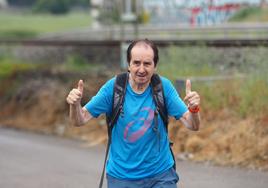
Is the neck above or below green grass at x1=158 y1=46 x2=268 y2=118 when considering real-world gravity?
below

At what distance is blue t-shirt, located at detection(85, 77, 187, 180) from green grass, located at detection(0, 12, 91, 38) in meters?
40.0

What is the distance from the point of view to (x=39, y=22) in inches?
1921

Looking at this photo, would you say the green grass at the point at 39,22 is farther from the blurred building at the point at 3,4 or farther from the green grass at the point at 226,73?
the green grass at the point at 226,73

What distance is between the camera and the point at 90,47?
21406mm

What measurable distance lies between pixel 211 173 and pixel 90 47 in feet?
38.5

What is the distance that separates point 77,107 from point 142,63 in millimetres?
526

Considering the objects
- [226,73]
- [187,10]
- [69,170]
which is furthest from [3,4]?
[69,170]

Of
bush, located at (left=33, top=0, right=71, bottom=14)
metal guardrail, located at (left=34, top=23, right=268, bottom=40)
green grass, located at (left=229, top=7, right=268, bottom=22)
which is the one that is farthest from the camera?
bush, located at (left=33, top=0, right=71, bottom=14)

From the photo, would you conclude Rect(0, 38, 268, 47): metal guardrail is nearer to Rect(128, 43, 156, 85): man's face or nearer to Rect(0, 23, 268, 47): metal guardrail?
Rect(0, 23, 268, 47): metal guardrail

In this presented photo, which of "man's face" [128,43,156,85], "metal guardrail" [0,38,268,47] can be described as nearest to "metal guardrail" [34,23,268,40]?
"metal guardrail" [0,38,268,47]

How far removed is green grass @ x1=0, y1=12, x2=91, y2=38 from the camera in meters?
46.7

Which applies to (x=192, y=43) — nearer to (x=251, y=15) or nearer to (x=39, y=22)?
(x=251, y=15)

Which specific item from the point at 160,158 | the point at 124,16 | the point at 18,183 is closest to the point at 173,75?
the point at 18,183

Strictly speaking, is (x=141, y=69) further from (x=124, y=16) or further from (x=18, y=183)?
(x=124, y=16)
